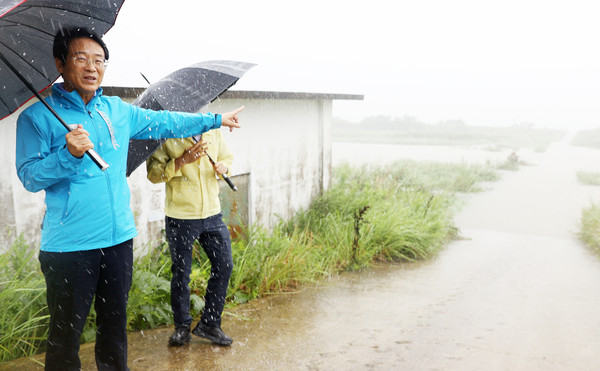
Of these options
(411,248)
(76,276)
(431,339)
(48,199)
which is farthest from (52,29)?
(411,248)

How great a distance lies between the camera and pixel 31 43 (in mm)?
2668

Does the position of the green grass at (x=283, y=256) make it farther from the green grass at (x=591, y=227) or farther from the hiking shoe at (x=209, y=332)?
the green grass at (x=591, y=227)

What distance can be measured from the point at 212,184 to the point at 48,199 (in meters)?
1.50

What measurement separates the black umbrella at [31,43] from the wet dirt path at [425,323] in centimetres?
222

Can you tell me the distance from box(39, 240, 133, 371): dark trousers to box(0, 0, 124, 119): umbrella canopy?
84 centimetres

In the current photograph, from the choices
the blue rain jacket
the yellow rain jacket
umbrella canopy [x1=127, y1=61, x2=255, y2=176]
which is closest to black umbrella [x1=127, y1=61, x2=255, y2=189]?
umbrella canopy [x1=127, y1=61, x2=255, y2=176]

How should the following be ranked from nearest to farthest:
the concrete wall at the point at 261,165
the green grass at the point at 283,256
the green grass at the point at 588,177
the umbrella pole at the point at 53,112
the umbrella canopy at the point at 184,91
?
the umbrella pole at the point at 53,112 < the umbrella canopy at the point at 184,91 < the green grass at the point at 283,256 < the concrete wall at the point at 261,165 < the green grass at the point at 588,177

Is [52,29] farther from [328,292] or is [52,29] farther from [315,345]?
[328,292]

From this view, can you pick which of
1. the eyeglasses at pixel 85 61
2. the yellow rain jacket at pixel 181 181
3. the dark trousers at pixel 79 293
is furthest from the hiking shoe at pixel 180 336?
the eyeglasses at pixel 85 61

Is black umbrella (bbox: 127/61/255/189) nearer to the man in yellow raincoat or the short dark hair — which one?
the man in yellow raincoat

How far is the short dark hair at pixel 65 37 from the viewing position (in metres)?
2.55

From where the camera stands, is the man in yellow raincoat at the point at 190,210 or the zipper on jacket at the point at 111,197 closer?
the zipper on jacket at the point at 111,197

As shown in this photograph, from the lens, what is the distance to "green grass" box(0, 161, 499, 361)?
13.3 feet

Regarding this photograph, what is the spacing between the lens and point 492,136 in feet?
173
